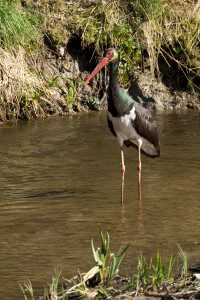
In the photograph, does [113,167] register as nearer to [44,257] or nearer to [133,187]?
Answer: [133,187]

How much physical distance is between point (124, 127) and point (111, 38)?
175 inches

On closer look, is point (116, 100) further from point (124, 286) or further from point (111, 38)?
point (111, 38)

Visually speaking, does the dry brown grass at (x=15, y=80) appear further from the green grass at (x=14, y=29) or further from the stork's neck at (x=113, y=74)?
the stork's neck at (x=113, y=74)

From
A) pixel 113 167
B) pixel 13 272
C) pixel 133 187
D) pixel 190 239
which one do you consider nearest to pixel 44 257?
pixel 13 272

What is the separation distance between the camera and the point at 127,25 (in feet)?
39.9

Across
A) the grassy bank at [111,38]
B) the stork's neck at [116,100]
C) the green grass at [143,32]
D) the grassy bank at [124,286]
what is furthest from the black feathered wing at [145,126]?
the green grass at [143,32]

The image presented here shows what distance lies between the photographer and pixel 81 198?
709 centimetres

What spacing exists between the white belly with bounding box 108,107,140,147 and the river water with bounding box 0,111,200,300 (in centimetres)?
46

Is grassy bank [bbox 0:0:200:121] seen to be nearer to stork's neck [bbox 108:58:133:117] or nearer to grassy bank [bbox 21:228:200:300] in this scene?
stork's neck [bbox 108:58:133:117]

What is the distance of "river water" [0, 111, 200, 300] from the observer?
5371mm

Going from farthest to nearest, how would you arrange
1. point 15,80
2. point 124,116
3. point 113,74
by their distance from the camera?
point 15,80, point 113,74, point 124,116

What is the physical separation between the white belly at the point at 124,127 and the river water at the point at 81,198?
0.46 metres

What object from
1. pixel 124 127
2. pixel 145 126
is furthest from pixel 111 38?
pixel 124 127

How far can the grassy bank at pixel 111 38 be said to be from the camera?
1142 cm
